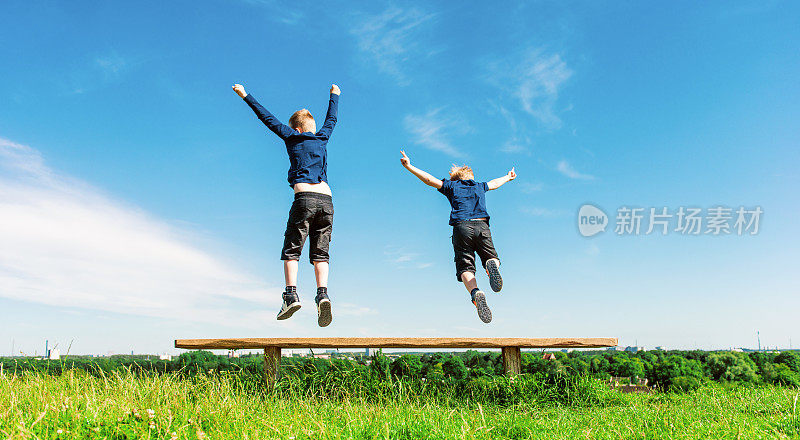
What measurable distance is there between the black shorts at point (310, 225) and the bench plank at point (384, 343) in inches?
42.5

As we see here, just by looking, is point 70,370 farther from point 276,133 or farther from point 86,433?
point 276,133

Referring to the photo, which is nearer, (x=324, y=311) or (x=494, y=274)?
(x=324, y=311)

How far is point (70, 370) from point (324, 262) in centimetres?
348

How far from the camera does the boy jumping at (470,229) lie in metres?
7.11

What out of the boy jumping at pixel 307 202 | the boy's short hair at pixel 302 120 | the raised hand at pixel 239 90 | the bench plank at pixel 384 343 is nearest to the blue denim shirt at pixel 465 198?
the bench plank at pixel 384 343

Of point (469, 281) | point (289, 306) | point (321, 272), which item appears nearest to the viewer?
point (289, 306)

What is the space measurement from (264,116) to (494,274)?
3.47 meters

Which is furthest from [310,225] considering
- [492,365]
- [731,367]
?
[731,367]

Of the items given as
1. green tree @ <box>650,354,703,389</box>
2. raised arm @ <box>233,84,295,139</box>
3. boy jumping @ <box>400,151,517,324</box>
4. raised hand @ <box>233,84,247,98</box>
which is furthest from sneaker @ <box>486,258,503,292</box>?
green tree @ <box>650,354,703,389</box>

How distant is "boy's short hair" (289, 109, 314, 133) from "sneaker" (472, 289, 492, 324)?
9.78 ft

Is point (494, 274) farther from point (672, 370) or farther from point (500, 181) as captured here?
point (672, 370)

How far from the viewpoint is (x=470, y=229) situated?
7.39 m

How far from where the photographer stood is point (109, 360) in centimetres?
833

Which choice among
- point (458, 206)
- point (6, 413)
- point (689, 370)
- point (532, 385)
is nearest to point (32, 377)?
point (6, 413)
